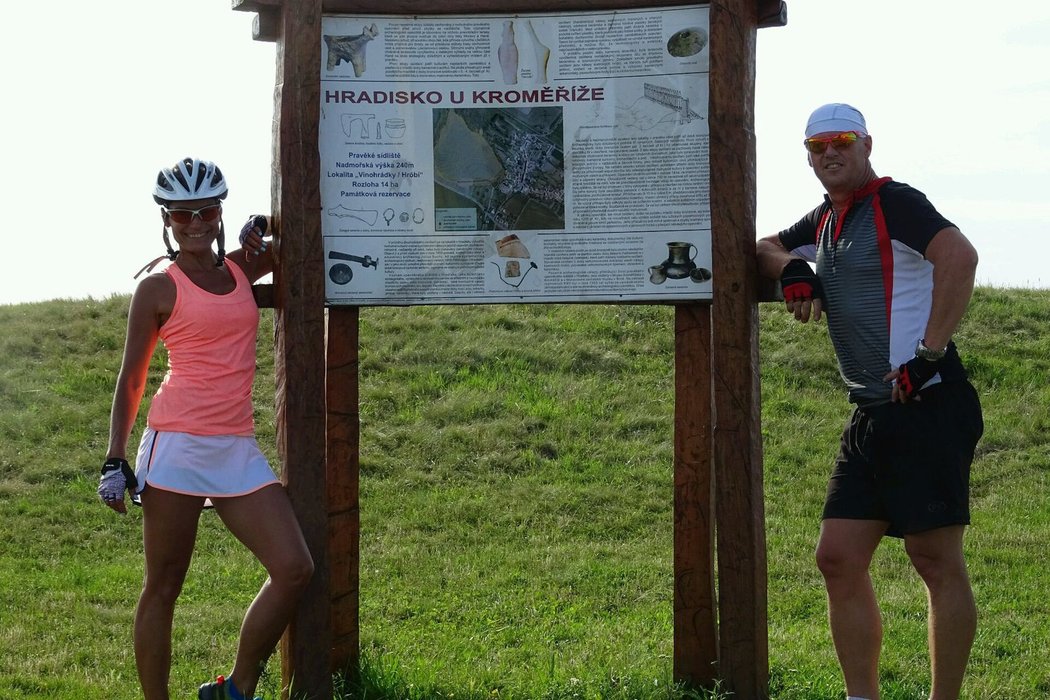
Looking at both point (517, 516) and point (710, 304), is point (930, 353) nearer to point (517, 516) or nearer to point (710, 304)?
point (710, 304)

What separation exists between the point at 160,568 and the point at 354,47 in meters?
2.40

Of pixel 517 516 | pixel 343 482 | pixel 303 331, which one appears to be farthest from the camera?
pixel 517 516

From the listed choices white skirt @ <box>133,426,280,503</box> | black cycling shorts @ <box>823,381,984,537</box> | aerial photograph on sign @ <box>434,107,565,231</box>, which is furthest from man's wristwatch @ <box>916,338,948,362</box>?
white skirt @ <box>133,426,280,503</box>

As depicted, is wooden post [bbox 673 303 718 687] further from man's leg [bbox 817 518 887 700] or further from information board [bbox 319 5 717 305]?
man's leg [bbox 817 518 887 700]

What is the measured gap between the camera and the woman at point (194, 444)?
4.87m

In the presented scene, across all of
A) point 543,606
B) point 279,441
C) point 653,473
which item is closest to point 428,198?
point 279,441

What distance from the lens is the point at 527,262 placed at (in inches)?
221

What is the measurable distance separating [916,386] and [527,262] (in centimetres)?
179

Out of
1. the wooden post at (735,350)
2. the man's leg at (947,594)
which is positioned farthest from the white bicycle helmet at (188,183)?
the man's leg at (947,594)

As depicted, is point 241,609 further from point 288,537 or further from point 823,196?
point 823,196

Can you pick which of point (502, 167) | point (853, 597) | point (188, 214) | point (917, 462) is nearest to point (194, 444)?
point (188, 214)

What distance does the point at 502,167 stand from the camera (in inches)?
221

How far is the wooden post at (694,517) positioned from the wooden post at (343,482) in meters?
1.51

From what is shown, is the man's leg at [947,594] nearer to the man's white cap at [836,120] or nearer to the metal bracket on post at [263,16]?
the man's white cap at [836,120]
